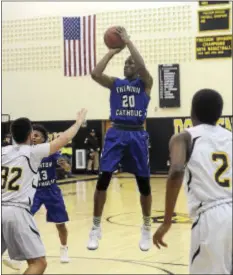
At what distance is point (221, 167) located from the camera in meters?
3.86

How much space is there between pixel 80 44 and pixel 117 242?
518 inches

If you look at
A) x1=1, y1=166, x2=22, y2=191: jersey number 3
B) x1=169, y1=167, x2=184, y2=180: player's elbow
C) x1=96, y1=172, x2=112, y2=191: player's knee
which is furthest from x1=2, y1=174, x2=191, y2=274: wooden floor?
x1=169, y1=167, x2=184, y2=180: player's elbow

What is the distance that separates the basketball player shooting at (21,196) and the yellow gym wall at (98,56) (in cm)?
1521

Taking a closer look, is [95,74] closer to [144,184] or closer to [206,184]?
[144,184]

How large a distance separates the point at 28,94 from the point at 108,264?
16048 mm

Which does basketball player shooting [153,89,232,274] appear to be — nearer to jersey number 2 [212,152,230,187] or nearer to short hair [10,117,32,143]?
jersey number 2 [212,152,230,187]

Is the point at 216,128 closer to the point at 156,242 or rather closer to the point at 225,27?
the point at 156,242

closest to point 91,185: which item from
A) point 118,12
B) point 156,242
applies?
point 118,12

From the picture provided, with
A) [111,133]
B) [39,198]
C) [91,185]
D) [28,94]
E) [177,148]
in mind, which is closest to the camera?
[177,148]

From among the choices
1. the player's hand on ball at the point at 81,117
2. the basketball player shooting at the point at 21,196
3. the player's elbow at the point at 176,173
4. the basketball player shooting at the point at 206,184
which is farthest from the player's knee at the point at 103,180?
the player's elbow at the point at 176,173

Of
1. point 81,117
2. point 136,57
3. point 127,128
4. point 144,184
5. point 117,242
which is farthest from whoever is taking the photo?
point 117,242

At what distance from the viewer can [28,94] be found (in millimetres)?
22156

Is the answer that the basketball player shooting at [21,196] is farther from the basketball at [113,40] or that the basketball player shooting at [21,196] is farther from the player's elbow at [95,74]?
the basketball at [113,40]

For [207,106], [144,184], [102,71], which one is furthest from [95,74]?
[207,106]
